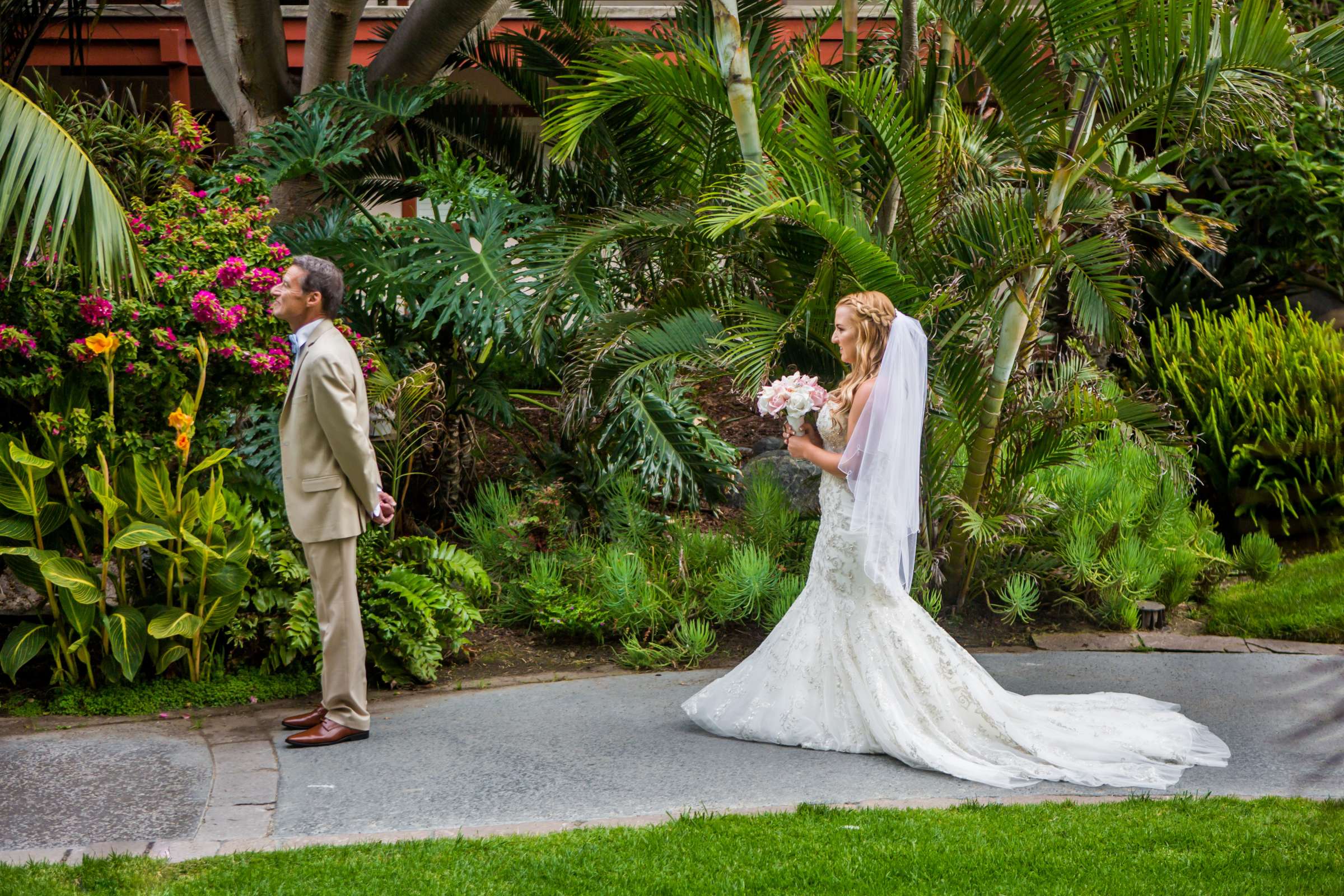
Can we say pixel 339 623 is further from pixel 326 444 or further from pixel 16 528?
pixel 16 528

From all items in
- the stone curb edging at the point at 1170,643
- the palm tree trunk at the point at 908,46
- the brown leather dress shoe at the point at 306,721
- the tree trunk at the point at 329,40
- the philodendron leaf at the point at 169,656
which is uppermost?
the tree trunk at the point at 329,40

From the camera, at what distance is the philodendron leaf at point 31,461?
18.2 ft

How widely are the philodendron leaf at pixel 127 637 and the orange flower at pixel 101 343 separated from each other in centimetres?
122

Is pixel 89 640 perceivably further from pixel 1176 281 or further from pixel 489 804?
pixel 1176 281

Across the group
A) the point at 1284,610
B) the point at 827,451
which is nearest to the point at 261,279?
the point at 827,451

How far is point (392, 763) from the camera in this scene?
5.17 meters

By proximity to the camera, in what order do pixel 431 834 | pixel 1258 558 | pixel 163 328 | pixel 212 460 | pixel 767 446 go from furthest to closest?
1. pixel 767 446
2. pixel 1258 558
3. pixel 212 460
4. pixel 163 328
5. pixel 431 834

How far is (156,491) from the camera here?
19.2 ft

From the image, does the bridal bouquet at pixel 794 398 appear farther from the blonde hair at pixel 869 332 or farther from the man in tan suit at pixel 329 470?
the man in tan suit at pixel 329 470

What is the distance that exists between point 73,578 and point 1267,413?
7.63 metres

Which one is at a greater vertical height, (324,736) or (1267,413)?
(1267,413)

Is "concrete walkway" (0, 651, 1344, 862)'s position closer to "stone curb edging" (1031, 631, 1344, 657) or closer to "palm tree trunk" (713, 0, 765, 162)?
"stone curb edging" (1031, 631, 1344, 657)

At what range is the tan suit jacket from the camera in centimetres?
518

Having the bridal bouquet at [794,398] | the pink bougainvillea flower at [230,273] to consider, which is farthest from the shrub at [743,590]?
the pink bougainvillea flower at [230,273]
